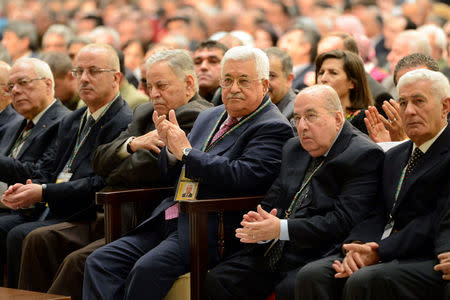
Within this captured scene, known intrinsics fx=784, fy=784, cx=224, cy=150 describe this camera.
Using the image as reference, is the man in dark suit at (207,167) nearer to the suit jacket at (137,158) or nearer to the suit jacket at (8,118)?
the suit jacket at (137,158)

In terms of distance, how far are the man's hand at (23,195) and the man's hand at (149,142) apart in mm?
790

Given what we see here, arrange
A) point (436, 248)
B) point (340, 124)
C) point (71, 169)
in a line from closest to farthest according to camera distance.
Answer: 1. point (436, 248)
2. point (340, 124)
3. point (71, 169)

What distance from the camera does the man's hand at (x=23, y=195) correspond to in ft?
16.6

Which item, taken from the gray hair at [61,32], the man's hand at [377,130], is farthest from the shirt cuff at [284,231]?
the gray hair at [61,32]

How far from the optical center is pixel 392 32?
853 centimetres

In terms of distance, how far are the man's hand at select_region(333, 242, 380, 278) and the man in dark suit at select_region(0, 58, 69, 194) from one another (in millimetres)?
2718

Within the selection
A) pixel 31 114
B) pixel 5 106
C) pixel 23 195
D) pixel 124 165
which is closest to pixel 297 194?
pixel 124 165

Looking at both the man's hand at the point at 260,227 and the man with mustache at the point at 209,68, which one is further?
the man with mustache at the point at 209,68

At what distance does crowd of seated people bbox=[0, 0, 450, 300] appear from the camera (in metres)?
3.53

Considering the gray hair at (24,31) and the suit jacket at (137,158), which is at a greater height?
the gray hair at (24,31)

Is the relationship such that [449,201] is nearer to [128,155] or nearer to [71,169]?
[128,155]

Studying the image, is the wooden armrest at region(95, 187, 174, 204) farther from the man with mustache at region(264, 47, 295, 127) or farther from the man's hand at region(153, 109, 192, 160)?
the man with mustache at region(264, 47, 295, 127)

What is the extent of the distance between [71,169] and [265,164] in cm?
160

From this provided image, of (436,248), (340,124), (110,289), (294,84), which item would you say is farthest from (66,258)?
(294,84)
